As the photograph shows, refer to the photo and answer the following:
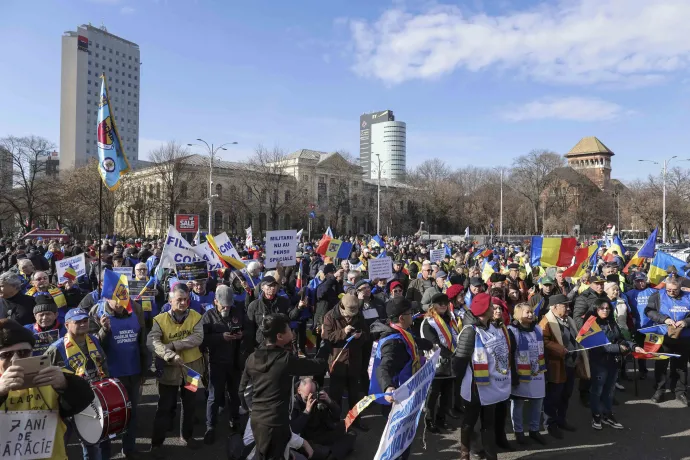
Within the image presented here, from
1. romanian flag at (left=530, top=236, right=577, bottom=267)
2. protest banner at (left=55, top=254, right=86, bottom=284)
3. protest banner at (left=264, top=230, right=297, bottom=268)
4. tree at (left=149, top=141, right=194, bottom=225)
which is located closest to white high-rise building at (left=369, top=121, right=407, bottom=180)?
tree at (left=149, top=141, right=194, bottom=225)

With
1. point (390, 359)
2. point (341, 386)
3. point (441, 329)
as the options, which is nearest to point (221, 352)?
point (341, 386)

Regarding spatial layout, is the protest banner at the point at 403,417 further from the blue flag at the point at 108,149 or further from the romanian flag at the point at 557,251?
the blue flag at the point at 108,149

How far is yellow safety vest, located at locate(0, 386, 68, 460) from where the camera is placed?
8.85ft

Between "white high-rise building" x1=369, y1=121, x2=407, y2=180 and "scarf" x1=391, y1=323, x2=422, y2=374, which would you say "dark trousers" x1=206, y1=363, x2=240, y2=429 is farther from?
"white high-rise building" x1=369, y1=121, x2=407, y2=180

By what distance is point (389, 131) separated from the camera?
632ft

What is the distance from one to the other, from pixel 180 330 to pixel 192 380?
0.52 metres

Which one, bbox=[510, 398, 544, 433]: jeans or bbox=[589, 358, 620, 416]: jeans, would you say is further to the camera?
bbox=[589, 358, 620, 416]: jeans

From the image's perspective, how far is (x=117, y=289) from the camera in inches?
208

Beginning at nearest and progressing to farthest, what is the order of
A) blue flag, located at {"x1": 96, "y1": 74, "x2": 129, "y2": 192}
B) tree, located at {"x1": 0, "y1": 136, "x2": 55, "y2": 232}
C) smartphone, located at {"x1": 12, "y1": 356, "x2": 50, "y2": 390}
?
1. smartphone, located at {"x1": 12, "y1": 356, "x2": 50, "y2": 390}
2. blue flag, located at {"x1": 96, "y1": 74, "x2": 129, "y2": 192}
3. tree, located at {"x1": 0, "y1": 136, "x2": 55, "y2": 232}

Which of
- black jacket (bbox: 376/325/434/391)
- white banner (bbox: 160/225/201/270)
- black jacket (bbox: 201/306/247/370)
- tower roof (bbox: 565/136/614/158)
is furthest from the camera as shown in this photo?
tower roof (bbox: 565/136/614/158)

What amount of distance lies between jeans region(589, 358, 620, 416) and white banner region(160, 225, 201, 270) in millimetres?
6076

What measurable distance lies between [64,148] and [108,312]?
12981 centimetres

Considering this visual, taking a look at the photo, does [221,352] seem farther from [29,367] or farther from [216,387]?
[29,367]

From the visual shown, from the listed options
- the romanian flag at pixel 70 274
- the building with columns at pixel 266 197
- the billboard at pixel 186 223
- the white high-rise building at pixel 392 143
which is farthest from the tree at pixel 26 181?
the white high-rise building at pixel 392 143
